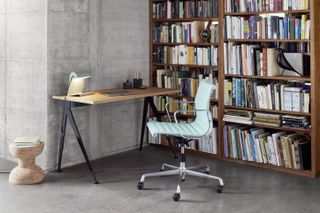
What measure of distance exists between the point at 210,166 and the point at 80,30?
2141mm

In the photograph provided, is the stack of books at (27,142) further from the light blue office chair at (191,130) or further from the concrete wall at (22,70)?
the light blue office chair at (191,130)

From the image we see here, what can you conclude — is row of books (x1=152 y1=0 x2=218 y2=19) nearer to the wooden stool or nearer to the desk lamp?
the desk lamp

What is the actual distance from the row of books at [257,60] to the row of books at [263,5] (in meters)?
0.40

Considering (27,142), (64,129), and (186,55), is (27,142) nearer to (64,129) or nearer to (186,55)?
(64,129)

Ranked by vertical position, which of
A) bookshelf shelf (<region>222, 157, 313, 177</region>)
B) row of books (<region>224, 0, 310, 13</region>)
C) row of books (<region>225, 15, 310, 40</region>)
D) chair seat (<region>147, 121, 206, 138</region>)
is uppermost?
row of books (<region>224, 0, 310, 13</region>)

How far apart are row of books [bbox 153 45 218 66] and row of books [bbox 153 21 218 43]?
94mm

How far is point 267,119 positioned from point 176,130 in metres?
1.17

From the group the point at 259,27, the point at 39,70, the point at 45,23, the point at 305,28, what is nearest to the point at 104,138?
the point at 39,70

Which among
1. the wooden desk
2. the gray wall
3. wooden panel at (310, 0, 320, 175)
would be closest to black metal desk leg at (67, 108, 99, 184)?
the wooden desk

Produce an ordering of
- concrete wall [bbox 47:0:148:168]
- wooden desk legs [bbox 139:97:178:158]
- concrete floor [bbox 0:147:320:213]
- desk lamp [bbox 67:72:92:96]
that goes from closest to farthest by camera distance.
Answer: concrete floor [bbox 0:147:320:213] → desk lamp [bbox 67:72:92:96] → concrete wall [bbox 47:0:148:168] → wooden desk legs [bbox 139:97:178:158]

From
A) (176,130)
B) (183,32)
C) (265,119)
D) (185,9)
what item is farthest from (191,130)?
(185,9)

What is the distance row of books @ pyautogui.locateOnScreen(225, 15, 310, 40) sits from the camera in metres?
4.62

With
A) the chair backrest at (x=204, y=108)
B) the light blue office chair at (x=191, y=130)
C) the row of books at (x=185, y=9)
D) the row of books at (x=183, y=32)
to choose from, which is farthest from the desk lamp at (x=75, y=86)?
the row of books at (x=185, y=9)

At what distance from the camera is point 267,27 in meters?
4.85
